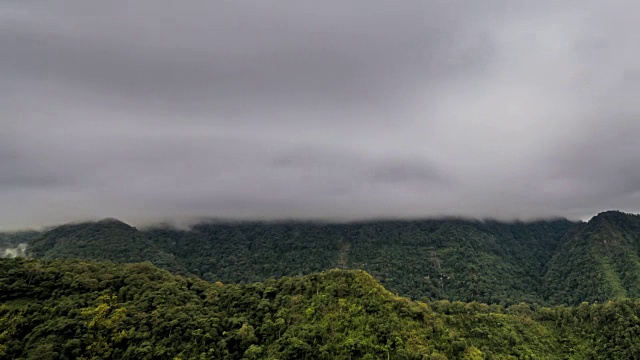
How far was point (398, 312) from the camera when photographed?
77625 millimetres

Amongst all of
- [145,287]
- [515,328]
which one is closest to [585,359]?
[515,328]

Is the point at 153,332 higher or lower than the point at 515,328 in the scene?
higher

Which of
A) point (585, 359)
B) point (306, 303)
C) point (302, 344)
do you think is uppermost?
point (306, 303)

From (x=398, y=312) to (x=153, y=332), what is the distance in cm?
5163

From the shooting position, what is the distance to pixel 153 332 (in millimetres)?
70562

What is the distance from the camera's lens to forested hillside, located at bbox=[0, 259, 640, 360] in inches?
2670

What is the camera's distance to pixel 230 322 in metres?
75.1

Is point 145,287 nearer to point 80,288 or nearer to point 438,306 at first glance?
point 80,288

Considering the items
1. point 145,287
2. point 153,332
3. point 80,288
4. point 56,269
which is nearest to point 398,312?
point 153,332

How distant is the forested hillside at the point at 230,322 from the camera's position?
67812 millimetres

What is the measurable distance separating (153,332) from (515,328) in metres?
92.0

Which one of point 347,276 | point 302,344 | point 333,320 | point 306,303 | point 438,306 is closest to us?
point 302,344

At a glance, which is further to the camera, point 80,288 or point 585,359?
point 585,359

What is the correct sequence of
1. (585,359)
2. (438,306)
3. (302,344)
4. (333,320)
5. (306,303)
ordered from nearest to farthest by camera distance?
(302,344), (333,320), (306,303), (585,359), (438,306)
